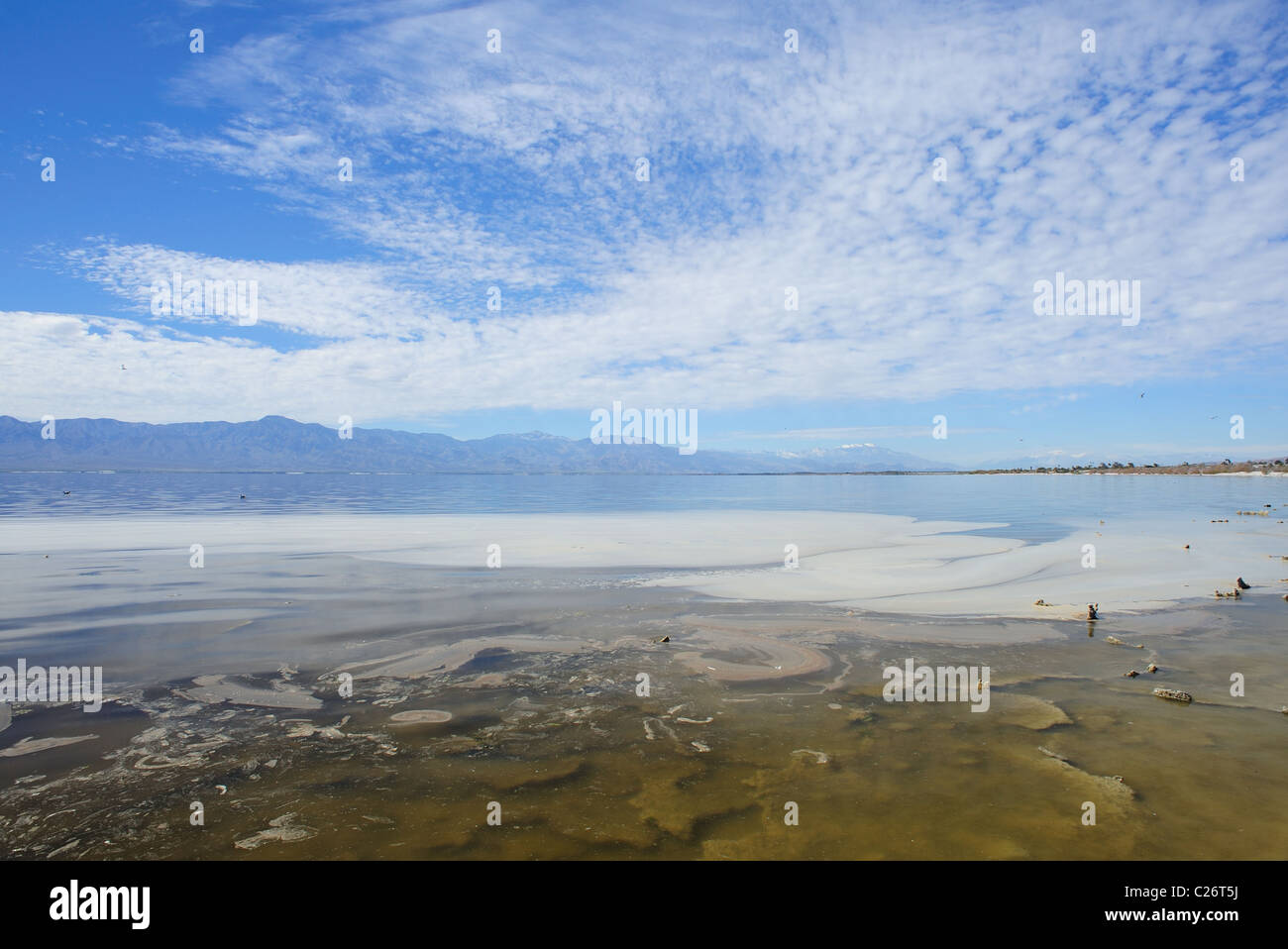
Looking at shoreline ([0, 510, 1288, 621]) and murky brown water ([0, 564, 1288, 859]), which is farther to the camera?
shoreline ([0, 510, 1288, 621])

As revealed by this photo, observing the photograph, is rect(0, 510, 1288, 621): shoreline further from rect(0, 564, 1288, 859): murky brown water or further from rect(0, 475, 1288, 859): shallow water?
rect(0, 564, 1288, 859): murky brown water

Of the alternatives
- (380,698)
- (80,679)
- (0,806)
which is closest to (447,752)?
(380,698)

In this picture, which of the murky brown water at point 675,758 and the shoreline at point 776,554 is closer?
the murky brown water at point 675,758

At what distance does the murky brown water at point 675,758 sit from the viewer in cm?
609

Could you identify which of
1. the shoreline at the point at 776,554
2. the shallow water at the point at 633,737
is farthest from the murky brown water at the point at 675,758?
the shoreline at the point at 776,554

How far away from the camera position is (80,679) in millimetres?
10242

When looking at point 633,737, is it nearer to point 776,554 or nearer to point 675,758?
point 675,758

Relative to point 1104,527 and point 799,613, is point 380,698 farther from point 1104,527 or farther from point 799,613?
point 1104,527

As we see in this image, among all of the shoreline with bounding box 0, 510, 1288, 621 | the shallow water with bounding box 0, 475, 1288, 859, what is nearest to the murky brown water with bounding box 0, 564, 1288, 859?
the shallow water with bounding box 0, 475, 1288, 859

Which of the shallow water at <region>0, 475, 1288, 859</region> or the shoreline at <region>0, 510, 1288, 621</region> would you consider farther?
the shoreline at <region>0, 510, 1288, 621</region>

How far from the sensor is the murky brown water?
6.09 m

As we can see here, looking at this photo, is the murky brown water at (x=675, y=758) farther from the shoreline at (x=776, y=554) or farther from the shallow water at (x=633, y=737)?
the shoreline at (x=776, y=554)

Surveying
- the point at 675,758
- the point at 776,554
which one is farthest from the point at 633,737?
the point at 776,554
